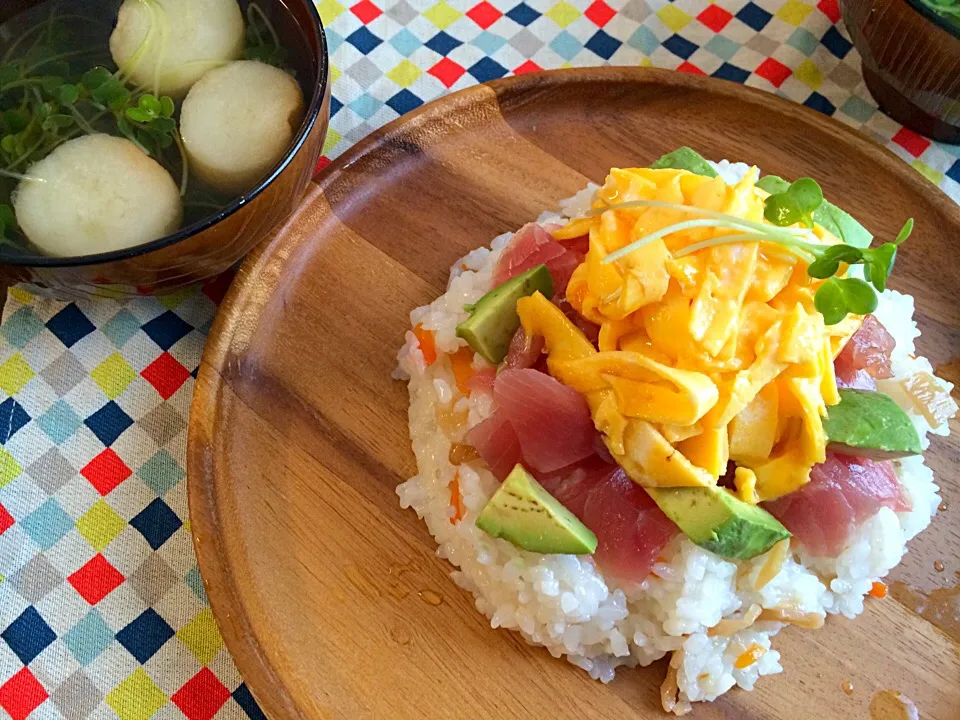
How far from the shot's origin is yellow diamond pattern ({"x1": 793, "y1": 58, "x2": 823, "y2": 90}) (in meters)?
3.14

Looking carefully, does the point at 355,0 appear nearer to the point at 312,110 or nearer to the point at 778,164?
the point at 312,110

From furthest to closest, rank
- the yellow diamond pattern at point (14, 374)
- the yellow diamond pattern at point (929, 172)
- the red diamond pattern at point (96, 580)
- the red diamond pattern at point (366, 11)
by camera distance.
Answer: the red diamond pattern at point (366, 11) < the yellow diamond pattern at point (929, 172) < the yellow diamond pattern at point (14, 374) < the red diamond pattern at point (96, 580)

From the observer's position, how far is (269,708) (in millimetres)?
1936

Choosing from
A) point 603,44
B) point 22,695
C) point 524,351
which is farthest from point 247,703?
point 603,44

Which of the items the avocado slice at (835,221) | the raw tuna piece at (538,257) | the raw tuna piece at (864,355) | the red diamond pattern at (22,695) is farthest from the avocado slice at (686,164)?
the red diamond pattern at (22,695)

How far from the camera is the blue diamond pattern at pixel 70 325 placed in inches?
100

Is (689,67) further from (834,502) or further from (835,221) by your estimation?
(834,502)

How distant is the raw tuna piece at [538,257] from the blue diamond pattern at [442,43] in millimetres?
1162

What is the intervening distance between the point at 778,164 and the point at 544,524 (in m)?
1.48

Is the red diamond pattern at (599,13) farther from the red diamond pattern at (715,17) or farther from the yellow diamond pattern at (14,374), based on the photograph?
the yellow diamond pattern at (14,374)

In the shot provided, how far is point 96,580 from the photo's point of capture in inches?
88.5

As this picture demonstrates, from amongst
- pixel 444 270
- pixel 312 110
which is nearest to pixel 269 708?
pixel 444 270

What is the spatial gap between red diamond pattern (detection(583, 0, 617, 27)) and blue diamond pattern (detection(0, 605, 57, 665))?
2718mm

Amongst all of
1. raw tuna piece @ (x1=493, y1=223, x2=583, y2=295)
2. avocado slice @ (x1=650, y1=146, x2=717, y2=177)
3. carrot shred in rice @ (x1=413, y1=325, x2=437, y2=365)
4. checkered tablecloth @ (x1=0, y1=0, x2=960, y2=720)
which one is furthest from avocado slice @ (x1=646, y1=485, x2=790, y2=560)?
checkered tablecloth @ (x1=0, y1=0, x2=960, y2=720)
